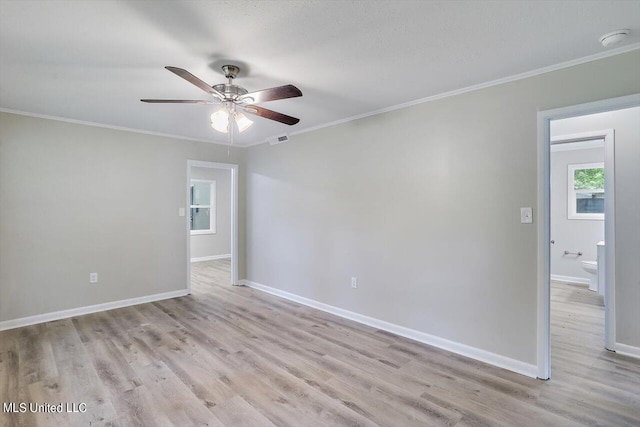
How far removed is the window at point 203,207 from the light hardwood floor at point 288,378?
171 inches

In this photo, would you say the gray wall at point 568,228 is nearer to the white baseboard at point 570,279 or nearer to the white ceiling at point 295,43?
the white baseboard at point 570,279

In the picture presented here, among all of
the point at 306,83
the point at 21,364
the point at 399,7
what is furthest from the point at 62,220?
the point at 399,7

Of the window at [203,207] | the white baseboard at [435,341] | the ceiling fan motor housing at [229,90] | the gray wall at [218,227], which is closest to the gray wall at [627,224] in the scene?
the white baseboard at [435,341]

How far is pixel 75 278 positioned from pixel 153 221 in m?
1.13

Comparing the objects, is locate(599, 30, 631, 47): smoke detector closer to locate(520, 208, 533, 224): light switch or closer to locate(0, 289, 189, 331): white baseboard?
locate(520, 208, 533, 224): light switch

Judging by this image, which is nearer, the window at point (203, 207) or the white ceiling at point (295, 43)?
the white ceiling at point (295, 43)

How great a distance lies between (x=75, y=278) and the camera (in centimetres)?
395

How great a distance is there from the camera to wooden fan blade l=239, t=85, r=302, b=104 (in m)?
2.09

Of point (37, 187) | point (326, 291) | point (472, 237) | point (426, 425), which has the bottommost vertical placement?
point (426, 425)

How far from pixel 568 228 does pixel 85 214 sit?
7.66m

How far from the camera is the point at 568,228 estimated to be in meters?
5.76

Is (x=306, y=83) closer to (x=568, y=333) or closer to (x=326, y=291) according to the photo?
(x=326, y=291)

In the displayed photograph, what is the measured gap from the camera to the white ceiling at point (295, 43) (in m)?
1.71

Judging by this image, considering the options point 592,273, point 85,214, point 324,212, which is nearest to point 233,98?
point 324,212
